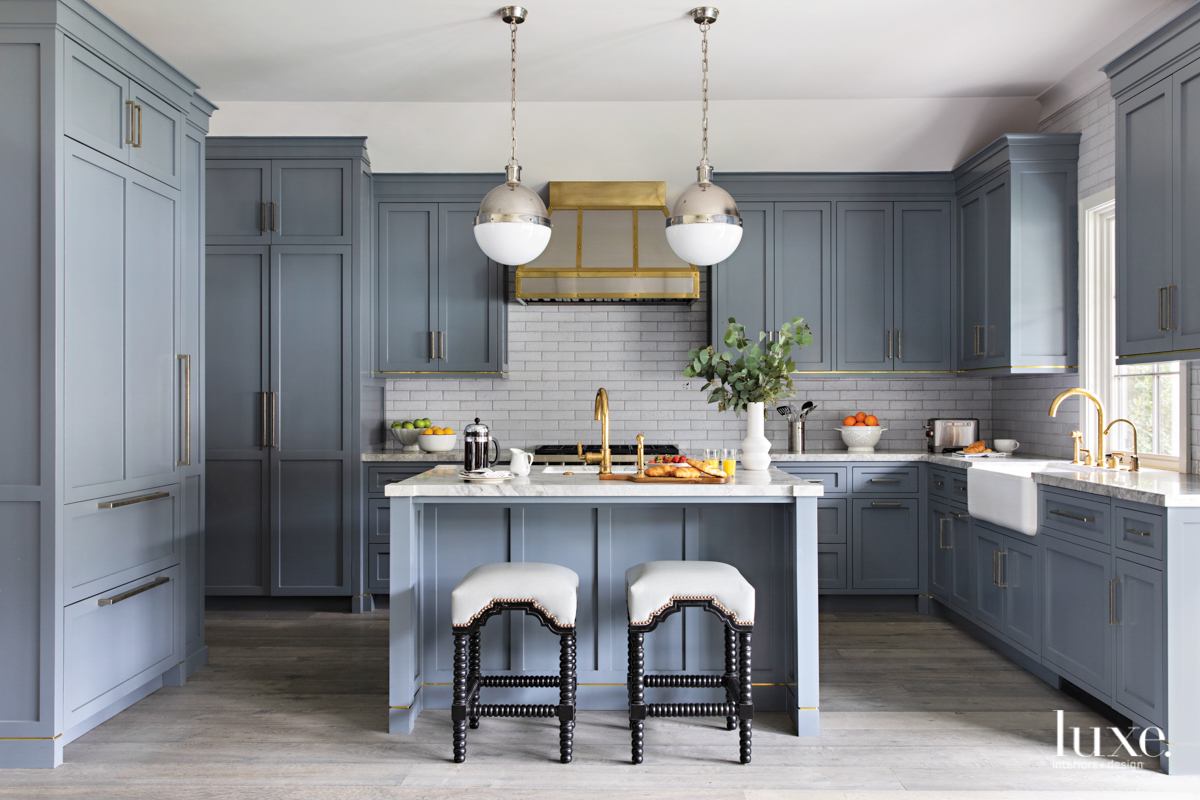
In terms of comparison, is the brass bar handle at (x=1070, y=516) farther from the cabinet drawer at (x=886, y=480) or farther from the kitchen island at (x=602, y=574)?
the cabinet drawer at (x=886, y=480)

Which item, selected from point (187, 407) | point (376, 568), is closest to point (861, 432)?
point (376, 568)

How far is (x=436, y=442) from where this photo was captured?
15.5 ft

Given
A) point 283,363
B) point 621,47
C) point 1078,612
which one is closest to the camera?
point 1078,612

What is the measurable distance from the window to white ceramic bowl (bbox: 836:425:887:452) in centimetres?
116

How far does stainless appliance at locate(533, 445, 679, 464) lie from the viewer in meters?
4.55

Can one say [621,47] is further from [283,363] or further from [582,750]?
[582,750]

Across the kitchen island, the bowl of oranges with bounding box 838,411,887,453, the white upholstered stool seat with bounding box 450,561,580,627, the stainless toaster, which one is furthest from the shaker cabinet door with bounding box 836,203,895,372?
the white upholstered stool seat with bounding box 450,561,580,627

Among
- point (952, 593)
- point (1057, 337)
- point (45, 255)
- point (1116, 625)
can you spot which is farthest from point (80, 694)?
point (1057, 337)

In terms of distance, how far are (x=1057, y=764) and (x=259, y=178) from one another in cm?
488

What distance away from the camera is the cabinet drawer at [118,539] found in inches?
106

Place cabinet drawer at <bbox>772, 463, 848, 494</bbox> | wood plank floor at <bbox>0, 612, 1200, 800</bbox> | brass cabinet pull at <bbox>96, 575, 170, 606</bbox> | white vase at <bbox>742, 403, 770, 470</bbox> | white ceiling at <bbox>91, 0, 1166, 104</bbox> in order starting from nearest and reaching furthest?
1. wood plank floor at <bbox>0, 612, 1200, 800</bbox>
2. brass cabinet pull at <bbox>96, 575, 170, 606</bbox>
3. white vase at <bbox>742, 403, 770, 470</bbox>
4. white ceiling at <bbox>91, 0, 1166, 104</bbox>
5. cabinet drawer at <bbox>772, 463, 848, 494</bbox>

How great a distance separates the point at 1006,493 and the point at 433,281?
138 inches

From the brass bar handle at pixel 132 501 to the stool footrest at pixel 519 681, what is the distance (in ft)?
5.13

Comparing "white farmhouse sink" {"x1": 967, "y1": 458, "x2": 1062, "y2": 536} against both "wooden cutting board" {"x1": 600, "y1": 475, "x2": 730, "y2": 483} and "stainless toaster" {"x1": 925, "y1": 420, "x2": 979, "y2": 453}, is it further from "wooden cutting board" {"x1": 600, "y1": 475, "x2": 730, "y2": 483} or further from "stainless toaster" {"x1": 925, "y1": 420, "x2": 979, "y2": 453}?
"wooden cutting board" {"x1": 600, "y1": 475, "x2": 730, "y2": 483}
